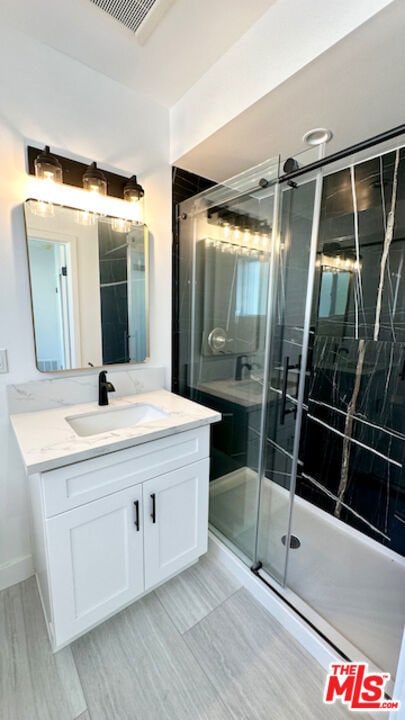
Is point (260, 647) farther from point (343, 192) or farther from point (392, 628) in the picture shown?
point (343, 192)

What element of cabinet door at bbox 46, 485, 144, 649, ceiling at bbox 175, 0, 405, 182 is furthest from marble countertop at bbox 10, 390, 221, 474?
ceiling at bbox 175, 0, 405, 182

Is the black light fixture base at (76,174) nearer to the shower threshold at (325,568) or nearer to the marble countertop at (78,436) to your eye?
the marble countertop at (78,436)

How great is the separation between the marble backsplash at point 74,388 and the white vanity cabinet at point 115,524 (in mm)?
434

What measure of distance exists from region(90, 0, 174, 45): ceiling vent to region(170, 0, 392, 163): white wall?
0.35m

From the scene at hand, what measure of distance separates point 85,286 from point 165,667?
1750mm

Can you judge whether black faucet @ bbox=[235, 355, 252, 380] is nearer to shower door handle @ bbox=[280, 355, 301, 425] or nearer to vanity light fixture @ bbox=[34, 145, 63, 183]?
shower door handle @ bbox=[280, 355, 301, 425]

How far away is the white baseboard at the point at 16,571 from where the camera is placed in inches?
59.8

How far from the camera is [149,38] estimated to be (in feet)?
4.27

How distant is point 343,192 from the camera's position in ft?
6.13

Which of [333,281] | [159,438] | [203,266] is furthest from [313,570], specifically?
[203,266]

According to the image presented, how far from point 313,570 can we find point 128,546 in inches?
43.0

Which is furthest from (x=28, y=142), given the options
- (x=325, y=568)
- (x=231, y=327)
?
(x=325, y=568)

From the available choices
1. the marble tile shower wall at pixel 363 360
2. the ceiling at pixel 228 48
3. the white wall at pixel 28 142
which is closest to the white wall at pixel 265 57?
the ceiling at pixel 228 48

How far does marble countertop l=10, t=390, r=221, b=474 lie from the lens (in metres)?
1.04
